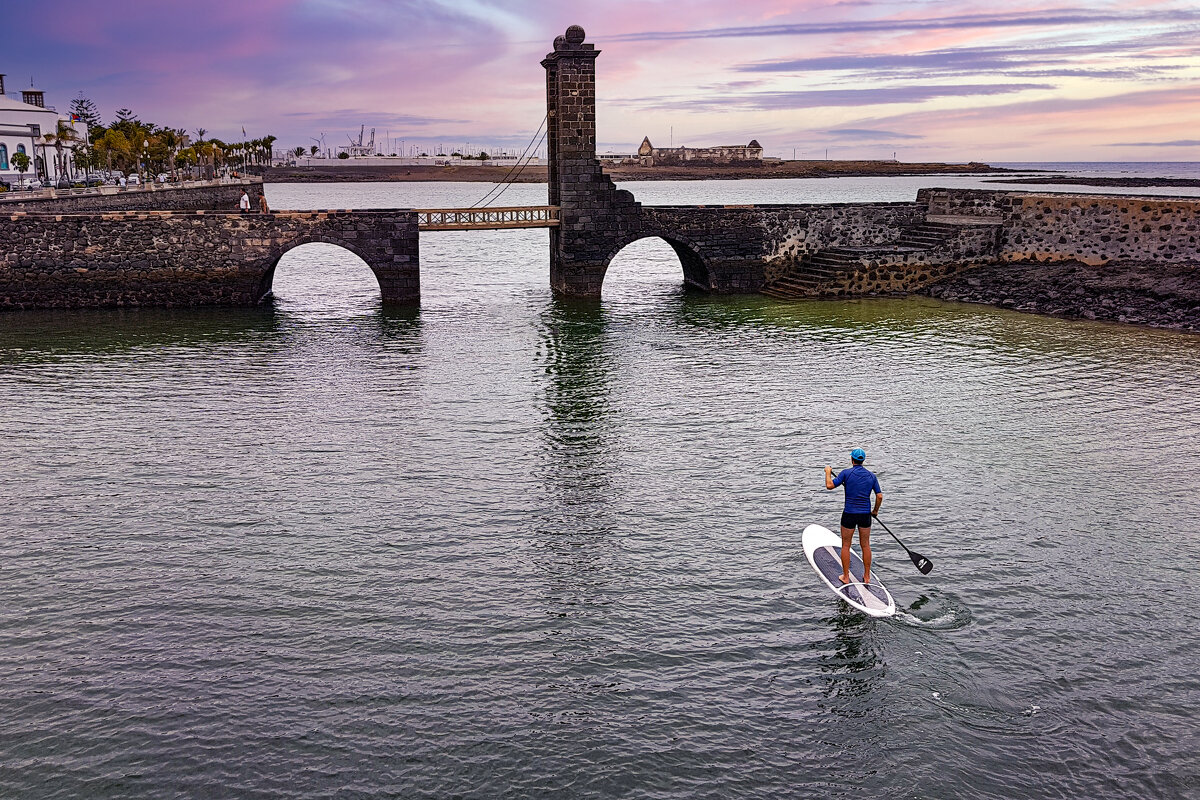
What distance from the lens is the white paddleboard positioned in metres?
12.8

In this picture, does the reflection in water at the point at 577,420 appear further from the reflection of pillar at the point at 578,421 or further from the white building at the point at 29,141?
the white building at the point at 29,141

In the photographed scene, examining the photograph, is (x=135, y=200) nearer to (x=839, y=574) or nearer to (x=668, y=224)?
(x=668, y=224)

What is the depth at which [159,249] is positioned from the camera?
36.2m

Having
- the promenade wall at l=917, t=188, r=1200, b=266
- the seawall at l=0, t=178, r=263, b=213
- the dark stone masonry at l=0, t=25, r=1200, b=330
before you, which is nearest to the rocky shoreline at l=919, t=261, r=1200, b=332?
the dark stone masonry at l=0, t=25, r=1200, b=330

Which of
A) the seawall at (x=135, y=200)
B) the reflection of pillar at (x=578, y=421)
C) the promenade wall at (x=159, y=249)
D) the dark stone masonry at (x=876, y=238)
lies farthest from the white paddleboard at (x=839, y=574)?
the seawall at (x=135, y=200)

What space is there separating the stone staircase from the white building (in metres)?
52.2

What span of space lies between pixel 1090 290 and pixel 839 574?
26725 mm

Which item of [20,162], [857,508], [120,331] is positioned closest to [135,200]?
[20,162]

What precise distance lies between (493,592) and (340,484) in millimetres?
→ 5319

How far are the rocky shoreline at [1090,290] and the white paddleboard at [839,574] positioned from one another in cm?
2296

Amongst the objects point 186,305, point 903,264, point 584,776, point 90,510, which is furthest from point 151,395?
point 903,264

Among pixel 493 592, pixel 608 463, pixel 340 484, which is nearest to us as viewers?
pixel 493 592

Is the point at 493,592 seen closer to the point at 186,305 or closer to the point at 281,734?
the point at 281,734

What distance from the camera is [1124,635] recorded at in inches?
480
